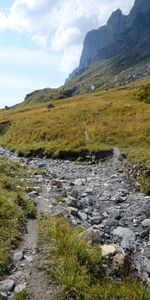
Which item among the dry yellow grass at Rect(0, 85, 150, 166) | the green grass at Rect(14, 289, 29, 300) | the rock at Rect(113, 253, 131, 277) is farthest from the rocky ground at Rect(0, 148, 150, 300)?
the dry yellow grass at Rect(0, 85, 150, 166)

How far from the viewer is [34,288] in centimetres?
1138

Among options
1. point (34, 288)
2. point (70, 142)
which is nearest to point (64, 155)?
point (70, 142)

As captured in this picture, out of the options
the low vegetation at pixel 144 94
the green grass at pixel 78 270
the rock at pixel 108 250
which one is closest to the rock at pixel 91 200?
the green grass at pixel 78 270

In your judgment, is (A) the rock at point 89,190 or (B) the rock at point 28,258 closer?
(B) the rock at point 28,258

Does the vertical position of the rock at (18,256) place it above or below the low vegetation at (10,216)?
below

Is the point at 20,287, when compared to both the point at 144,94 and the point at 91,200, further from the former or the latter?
the point at 144,94

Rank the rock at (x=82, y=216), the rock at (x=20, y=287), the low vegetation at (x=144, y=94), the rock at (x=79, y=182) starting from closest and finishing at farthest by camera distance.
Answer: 1. the rock at (x=20, y=287)
2. the rock at (x=82, y=216)
3. the rock at (x=79, y=182)
4. the low vegetation at (x=144, y=94)

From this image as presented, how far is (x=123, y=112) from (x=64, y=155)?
17.9 meters

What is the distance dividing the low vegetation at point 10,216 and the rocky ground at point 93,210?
344 millimetres

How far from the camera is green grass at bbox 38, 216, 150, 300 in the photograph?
10.9m

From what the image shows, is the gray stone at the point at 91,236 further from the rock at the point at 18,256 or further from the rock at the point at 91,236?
the rock at the point at 18,256

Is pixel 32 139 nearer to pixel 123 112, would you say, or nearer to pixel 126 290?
pixel 123 112

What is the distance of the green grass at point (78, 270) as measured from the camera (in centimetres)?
1086

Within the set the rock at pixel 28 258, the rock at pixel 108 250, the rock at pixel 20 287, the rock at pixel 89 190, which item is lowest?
the rock at pixel 89 190
